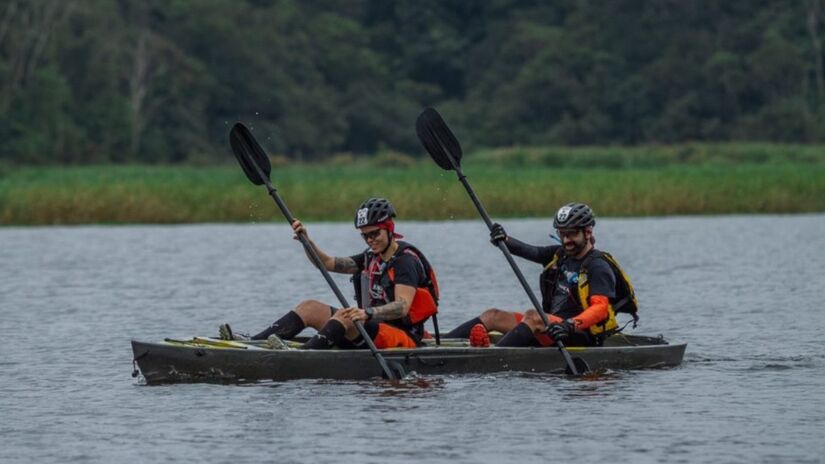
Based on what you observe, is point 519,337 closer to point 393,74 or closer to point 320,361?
point 320,361

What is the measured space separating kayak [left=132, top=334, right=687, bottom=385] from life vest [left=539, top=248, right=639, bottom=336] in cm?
23

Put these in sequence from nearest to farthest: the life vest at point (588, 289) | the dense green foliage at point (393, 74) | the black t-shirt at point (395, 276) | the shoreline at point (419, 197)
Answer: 1. the black t-shirt at point (395, 276)
2. the life vest at point (588, 289)
3. the shoreline at point (419, 197)
4. the dense green foliage at point (393, 74)

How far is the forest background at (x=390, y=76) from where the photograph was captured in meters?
70.9

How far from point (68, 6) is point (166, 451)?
6090 centimetres

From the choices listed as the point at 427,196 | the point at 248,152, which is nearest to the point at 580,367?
the point at 248,152

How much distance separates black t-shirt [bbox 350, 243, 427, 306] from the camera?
1606 cm

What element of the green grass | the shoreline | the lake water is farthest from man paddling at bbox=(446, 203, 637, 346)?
the green grass

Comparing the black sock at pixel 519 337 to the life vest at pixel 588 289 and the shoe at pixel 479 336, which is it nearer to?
the shoe at pixel 479 336

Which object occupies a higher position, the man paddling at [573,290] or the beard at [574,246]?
the beard at [574,246]

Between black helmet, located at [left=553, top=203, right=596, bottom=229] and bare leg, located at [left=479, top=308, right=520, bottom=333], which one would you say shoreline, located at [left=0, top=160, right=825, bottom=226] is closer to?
bare leg, located at [left=479, top=308, right=520, bottom=333]

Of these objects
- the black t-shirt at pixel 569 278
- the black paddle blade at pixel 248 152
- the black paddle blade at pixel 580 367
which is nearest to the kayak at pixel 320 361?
the black paddle blade at pixel 580 367

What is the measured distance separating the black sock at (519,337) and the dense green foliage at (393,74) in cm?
5208

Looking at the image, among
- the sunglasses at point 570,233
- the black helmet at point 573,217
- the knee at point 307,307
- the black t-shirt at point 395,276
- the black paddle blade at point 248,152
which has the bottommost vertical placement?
the knee at point 307,307

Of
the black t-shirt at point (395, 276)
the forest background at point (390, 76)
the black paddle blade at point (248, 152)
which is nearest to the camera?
the black t-shirt at point (395, 276)
